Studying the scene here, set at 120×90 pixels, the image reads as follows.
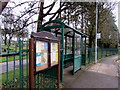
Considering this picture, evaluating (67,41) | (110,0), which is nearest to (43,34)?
(67,41)

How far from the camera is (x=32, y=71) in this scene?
221 centimetres

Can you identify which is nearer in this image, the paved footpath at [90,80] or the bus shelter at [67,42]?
the paved footpath at [90,80]

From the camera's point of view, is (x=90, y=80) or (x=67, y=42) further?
(x=67, y=42)

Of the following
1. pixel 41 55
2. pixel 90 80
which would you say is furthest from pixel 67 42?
pixel 41 55

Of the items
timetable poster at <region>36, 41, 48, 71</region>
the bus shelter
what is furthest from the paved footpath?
timetable poster at <region>36, 41, 48, 71</region>

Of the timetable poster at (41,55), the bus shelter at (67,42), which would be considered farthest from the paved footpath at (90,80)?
the timetable poster at (41,55)

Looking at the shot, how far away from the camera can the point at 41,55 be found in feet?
8.36

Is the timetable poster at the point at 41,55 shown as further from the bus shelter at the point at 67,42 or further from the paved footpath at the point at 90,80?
the paved footpath at the point at 90,80

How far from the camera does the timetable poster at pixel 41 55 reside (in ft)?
7.91

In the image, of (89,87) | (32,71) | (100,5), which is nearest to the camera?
(32,71)

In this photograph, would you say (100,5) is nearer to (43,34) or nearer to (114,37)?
(43,34)

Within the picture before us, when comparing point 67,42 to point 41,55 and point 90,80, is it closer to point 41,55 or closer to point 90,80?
point 90,80

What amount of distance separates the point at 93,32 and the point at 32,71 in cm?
1374

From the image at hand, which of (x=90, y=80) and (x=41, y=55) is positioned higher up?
(x=41, y=55)
